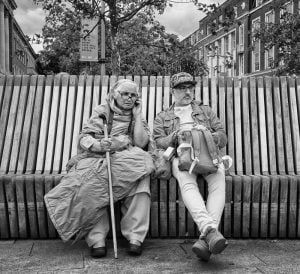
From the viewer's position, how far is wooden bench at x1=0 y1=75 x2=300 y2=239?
4.68m

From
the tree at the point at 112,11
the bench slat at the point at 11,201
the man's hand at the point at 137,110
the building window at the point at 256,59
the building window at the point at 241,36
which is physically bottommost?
the bench slat at the point at 11,201

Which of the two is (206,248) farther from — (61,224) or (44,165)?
(44,165)

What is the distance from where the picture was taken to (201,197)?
425cm

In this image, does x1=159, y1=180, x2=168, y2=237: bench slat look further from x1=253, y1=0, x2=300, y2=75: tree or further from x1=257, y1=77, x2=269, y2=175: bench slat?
x1=253, y1=0, x2=300, y2=75: tree

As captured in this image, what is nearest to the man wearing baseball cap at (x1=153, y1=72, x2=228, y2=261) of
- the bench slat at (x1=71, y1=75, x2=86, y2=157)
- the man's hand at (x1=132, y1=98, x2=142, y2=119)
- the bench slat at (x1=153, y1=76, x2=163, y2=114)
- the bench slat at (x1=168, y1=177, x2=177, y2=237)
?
the bench slat at (x1=168, y1=177, x2=177, y2=237)

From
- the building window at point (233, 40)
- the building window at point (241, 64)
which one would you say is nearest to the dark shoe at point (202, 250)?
the building window at point (241, 64)

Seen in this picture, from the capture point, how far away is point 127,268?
3.85 metres

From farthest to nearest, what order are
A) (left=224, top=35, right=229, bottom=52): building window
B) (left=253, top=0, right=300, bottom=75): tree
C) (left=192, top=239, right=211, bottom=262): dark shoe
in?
(left=224, top=35, right=229, bottom=52): building window → (left=253, top=0, right=300, bottom=75): tree → (left=192, top=239, right=211, bottom=262): dark shoe

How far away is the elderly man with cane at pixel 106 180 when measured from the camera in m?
4.18

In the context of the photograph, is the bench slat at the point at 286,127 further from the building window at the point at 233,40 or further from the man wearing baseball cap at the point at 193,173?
the building window at the point at 233,40

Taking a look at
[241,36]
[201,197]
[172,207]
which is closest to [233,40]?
[241,36]

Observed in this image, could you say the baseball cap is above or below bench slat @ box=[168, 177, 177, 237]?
above

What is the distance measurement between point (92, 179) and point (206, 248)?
105 cm

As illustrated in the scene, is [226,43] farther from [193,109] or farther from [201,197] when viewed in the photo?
[201,197]
